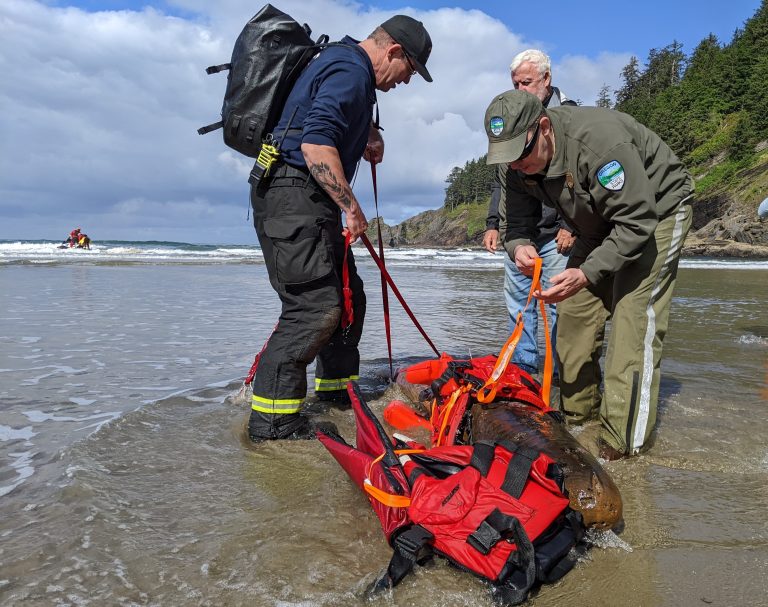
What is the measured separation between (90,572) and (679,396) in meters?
4.01

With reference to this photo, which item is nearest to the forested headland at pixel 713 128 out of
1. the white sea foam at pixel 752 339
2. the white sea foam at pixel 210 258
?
the white sea foam at pixel 210 258

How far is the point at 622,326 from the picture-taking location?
3.17 meters

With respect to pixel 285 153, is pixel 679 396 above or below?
below

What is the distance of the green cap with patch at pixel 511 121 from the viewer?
2793mm

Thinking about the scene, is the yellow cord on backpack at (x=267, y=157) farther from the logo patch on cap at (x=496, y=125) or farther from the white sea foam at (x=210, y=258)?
the white sea foam at (x=210, y=258)

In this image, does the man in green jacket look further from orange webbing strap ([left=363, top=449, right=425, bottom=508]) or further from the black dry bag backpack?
orange webbing strap ([left=363, top=449, right=425, bottom=508])

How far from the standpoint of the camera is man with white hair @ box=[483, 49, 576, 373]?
174 inches

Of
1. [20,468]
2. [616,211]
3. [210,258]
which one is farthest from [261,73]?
[210,258]

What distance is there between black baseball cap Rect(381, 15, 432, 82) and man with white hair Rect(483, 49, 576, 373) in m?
1.26

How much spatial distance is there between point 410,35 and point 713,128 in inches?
2521

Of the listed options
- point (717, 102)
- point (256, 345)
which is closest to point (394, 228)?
point (717, 102)

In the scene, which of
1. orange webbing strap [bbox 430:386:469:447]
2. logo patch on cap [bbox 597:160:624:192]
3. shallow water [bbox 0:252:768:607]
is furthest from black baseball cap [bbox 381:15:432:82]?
shallow water [bbox 0:252:768:607]

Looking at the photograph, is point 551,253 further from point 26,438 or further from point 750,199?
point 750,199

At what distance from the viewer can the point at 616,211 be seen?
2969mm
